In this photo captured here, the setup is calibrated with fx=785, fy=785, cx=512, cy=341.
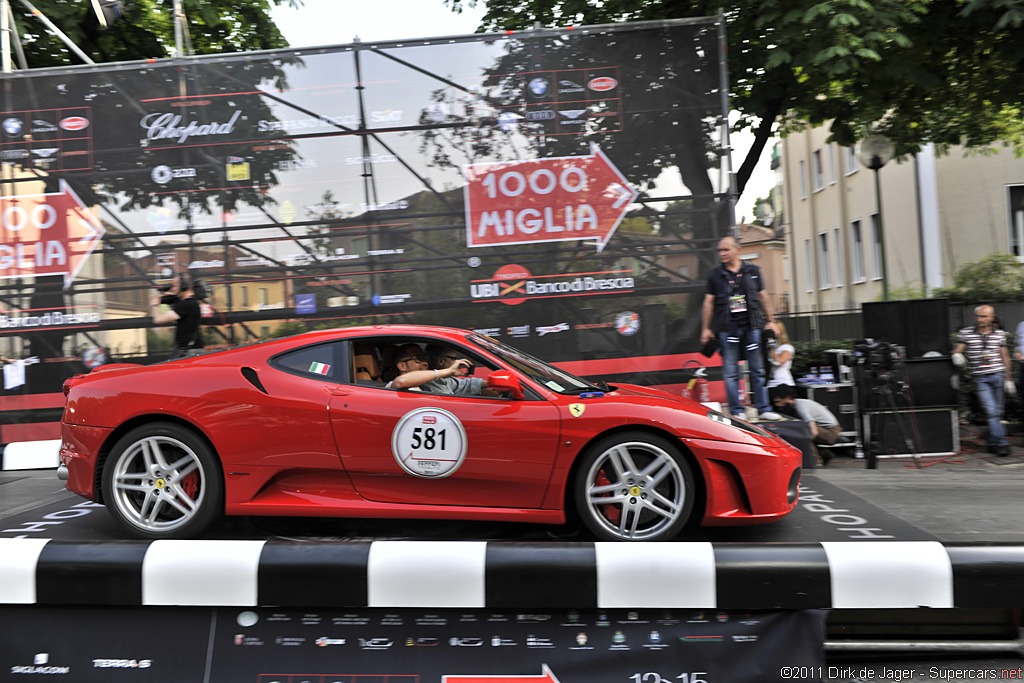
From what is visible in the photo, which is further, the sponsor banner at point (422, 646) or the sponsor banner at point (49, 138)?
the sponsor banner at point (49, 138)

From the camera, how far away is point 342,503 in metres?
3.90

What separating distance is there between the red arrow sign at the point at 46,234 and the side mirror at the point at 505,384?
19.5 ft

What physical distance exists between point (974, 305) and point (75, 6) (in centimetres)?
1331

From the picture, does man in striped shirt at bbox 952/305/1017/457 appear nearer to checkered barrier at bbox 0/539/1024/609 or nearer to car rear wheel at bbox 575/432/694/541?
car rear wheel at bbox 575/432/694/541

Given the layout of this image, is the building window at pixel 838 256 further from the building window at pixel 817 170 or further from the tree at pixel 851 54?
the tree at pixel 851 54

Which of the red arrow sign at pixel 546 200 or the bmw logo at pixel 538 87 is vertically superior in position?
the bmw logo at pixel 538 87

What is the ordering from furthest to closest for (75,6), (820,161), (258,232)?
(820,161) < (75,6) < (258,232)

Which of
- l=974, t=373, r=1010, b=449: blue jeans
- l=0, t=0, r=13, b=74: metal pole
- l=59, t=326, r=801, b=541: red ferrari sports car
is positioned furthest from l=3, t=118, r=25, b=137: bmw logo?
l=974, t=373, r=1010, b=449: blue jeans

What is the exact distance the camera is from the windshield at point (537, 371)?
4.20 m

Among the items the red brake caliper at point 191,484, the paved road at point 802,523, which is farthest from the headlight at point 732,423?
the red brake caliper at point 191,484

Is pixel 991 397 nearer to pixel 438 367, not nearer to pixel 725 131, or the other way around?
pixel 725 131

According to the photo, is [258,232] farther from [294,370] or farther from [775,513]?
[775,513]

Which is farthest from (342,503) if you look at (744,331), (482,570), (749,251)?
(749,251)

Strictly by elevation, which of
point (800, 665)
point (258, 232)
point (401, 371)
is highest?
point (258, 232)
